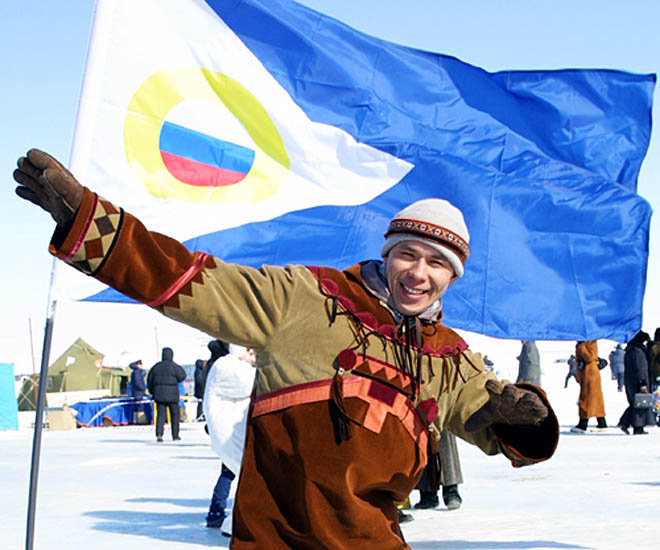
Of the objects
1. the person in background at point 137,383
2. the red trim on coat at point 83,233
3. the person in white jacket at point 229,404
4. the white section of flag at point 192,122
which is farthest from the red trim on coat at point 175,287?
the person in background at point 137,383

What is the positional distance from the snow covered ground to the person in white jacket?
667 mm

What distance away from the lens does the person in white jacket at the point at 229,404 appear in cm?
603

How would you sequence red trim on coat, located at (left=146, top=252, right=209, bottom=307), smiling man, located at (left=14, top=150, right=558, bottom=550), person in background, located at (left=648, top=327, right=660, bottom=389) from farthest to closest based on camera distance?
person in background, located at (left=648, top=327, right=660, bottom=389)
smiling man, located at (left=14, top=150, right=558, bottom=550)
red trim on coat, located at (left=146, top=252, right=209, bottom=307)

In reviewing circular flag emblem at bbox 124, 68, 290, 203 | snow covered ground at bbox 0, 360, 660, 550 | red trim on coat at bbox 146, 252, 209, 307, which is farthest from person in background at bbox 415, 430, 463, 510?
red trim on coat at bbox 146, 252, 209, 307

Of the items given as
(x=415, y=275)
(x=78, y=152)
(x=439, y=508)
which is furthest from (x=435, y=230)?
(x=439, y=508)

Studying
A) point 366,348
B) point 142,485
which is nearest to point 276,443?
point 366,348

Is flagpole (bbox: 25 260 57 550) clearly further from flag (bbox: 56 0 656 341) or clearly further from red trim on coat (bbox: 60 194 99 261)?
red trim on coat (bbox: 60 194 99 261)

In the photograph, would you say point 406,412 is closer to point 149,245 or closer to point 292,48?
point 149,245

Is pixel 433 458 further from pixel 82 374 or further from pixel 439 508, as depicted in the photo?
pixel 82 374

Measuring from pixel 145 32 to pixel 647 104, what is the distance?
3196 mm

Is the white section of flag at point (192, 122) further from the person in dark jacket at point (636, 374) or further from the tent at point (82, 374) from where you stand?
the tent at point (82, 374)

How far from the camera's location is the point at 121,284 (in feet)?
6.89

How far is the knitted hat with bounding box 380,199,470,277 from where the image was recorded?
8.64ft

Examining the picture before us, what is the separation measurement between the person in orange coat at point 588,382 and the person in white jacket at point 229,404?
35.6 feet
